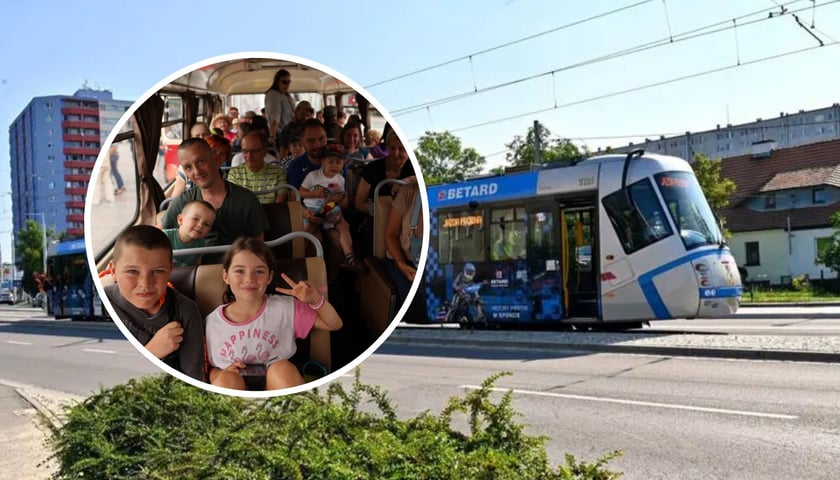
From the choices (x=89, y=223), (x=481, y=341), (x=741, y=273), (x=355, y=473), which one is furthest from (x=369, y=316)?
(x=741, y=273)

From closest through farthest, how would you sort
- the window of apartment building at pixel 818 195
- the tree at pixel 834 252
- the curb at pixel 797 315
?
the curb at pixel 797 315 < the tree at pixel 834 252 < the window of apartment building at pixel 818 195

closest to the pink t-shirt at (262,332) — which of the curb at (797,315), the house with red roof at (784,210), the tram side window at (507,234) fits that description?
the tram side window at (507,234)

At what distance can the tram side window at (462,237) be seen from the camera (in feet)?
68.2

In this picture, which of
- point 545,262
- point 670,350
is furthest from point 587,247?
point 670,350

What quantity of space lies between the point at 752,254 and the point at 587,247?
1462 inches

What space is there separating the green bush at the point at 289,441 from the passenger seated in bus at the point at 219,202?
12.6 ft

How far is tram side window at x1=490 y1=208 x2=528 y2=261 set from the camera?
20.1 m

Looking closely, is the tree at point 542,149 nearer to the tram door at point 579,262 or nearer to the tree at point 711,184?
the tree at point 711,184

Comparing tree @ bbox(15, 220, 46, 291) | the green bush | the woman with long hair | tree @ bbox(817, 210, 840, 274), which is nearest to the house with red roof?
tree @ bbox(817, 210, 840, 274)

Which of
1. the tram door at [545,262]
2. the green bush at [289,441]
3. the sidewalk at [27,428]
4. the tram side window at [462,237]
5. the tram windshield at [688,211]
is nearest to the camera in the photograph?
the green bush at [289,441]

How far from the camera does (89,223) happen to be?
1.51 metres

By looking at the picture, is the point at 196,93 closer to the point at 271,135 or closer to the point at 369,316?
the point at 271,135

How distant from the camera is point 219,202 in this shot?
4.71 feet

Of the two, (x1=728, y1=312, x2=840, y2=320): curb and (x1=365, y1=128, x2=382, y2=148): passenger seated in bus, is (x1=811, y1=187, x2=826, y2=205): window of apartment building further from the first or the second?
(x1=365, y1=128, x2=382, y2=148): passenger seated in bus
